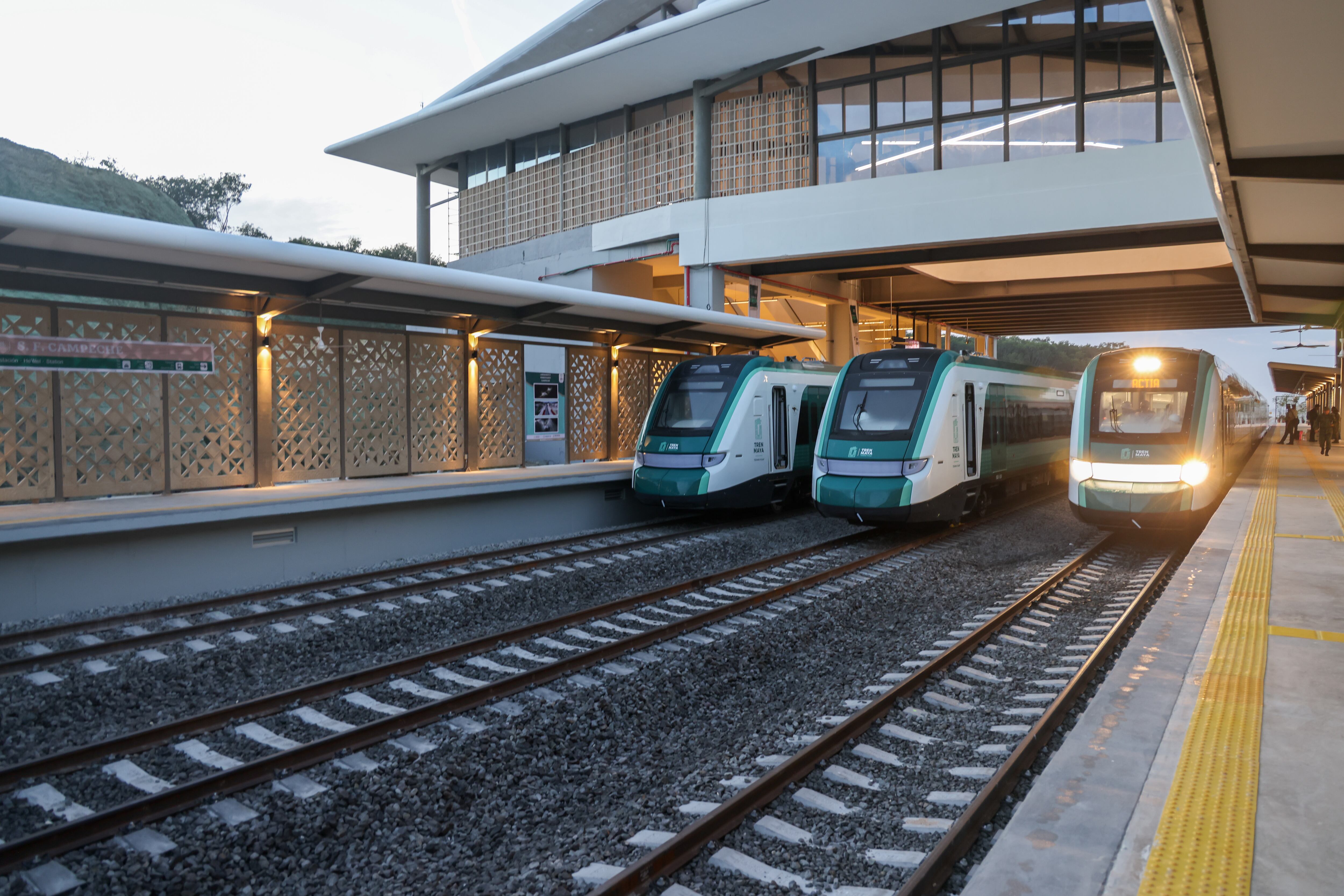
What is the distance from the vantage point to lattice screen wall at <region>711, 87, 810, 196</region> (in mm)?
23078

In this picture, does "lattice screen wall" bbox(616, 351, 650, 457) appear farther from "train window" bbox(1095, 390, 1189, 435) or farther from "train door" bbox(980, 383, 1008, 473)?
"train window" bbox(1095, 390, 1189, 435)

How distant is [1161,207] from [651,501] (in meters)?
12.3

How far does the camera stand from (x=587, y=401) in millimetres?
16328

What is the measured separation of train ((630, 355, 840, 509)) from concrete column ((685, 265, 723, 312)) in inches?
329

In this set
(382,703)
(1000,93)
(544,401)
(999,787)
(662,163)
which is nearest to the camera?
(999,787)

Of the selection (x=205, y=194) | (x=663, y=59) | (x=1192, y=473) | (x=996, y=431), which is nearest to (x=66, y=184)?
(x=205, y=194)

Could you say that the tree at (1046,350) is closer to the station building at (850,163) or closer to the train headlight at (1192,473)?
the station building at (850,163)

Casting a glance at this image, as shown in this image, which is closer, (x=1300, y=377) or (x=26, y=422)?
(x=26, y=422)

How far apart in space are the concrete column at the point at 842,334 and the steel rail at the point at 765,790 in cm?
2102

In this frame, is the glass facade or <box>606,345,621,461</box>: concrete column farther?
the glass facade

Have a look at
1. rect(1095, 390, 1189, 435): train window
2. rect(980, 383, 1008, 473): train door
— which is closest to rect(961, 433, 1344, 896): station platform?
rect(1095, 390, 1189, 435): train window

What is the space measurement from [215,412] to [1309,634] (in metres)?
11.1

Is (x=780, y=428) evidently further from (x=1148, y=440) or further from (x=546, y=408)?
(x=1148, y=440)

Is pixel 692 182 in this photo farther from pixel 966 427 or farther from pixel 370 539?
pixel 370 539
